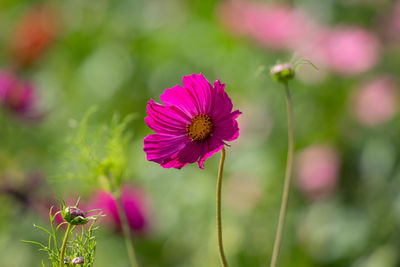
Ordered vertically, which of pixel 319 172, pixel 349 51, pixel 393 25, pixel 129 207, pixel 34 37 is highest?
pixel 34 37

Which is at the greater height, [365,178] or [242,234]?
[365,178]

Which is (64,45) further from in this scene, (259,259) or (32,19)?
(259,259)


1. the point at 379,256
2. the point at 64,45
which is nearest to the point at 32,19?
the point at 64,45

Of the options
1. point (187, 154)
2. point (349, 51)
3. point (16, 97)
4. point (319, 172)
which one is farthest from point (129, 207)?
point (349, 51)

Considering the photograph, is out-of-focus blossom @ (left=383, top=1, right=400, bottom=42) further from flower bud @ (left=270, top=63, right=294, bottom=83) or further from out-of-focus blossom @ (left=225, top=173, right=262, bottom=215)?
flower bud @ (left=270, top=63, right=294, bottom=83)

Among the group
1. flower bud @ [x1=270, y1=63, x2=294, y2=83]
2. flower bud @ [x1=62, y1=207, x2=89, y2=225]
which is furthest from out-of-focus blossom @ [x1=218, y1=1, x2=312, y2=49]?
flower bud @ [x1=62, y1=207, x2=89, y2=225]

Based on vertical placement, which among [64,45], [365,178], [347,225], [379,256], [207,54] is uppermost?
[64,45]

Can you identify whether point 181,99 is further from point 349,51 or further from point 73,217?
point 349,51
